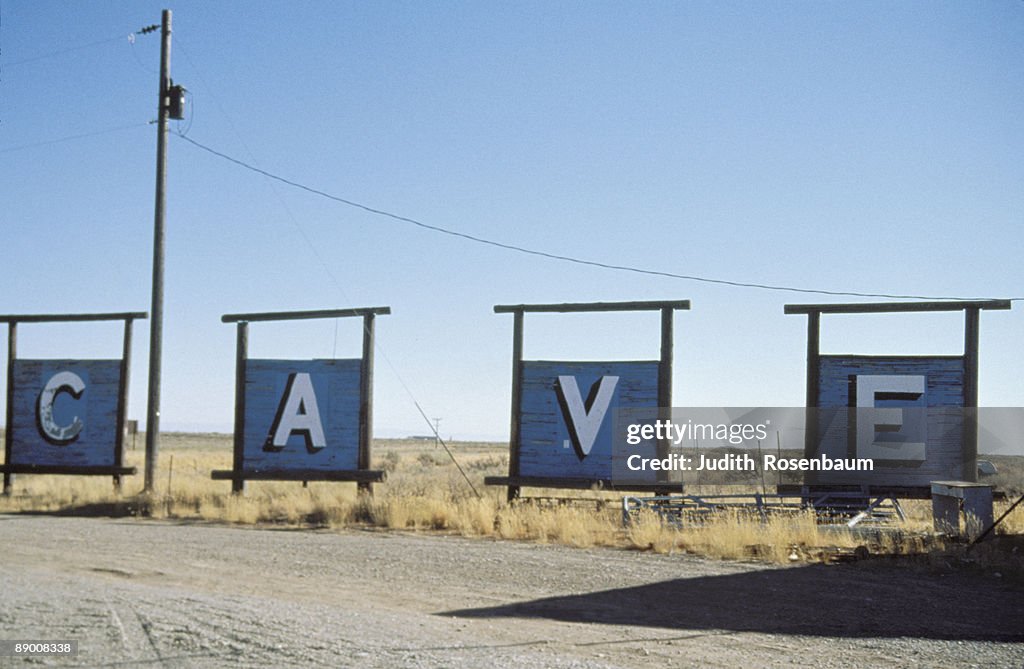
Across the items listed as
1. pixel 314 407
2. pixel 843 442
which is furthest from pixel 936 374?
pixel 314 407

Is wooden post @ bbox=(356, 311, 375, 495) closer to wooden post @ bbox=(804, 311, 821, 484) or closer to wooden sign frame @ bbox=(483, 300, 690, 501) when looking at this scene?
wooden sign frame @ bbox=(483, 300, 690, 501)

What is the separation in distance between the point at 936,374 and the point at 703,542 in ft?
22.2

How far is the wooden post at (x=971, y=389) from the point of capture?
1625 centimetres

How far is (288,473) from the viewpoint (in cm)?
1839

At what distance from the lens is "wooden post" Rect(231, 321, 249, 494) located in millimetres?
18766

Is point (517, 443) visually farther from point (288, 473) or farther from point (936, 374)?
point (936, 374)

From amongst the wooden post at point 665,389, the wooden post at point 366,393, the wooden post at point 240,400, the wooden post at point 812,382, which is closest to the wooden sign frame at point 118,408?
the wooden post at point 240,400

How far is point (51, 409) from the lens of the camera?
66.5ft

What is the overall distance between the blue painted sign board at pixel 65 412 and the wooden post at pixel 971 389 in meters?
16.3

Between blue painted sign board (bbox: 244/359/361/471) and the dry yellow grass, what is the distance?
31.8 inches

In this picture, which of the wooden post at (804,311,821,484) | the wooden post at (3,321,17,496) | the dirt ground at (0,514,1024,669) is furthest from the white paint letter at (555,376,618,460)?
the wooden post at (3,321,17,496)

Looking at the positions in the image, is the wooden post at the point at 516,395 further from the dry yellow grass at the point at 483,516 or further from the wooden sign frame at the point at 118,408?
the wooden sign frame at the point at 118,408

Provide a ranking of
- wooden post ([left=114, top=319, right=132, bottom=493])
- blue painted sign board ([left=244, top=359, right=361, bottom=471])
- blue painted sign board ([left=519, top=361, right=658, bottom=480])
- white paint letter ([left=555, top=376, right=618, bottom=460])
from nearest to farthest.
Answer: blue painted sign board ([left=519, top=361, right=658, bottom=480]), white paint letter ([left=555, top=376, right=618, bottom=460]), blue painted sign board ([left=244, top=359, right=361, bottom=471]), wooden post ([left=114, top=319, right=132, bottom=493])

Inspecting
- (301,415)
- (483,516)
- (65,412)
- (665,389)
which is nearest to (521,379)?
(665,389)
